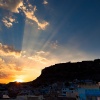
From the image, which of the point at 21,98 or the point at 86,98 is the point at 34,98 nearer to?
the point at 21,98

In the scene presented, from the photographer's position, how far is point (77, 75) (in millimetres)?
198000

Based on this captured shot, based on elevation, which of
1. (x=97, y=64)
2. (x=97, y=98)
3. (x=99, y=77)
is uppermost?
(x=97, y=64)

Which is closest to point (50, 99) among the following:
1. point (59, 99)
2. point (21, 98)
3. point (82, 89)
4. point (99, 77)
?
point (59, 99)

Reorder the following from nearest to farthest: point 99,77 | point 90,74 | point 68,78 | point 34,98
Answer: point 34,98 < point 99,77 < point 90,74 < point 68,78

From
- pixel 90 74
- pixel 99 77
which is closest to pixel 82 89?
pixel 99 77

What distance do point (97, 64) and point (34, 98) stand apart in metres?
140

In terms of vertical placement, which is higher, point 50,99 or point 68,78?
point 68,78

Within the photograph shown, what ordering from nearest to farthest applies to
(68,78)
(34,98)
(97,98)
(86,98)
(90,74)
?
(97,98)
(86,98)
(34,98)
(90,74)
(68,78)

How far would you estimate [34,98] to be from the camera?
193 ft

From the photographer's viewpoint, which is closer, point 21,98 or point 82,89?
point 82,89

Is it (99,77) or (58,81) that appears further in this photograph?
(58,81)

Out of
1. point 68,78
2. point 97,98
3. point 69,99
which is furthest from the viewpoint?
point 68,78

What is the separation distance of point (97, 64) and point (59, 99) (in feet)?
402

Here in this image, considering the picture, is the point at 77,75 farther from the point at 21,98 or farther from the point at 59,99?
the point at 21,98
